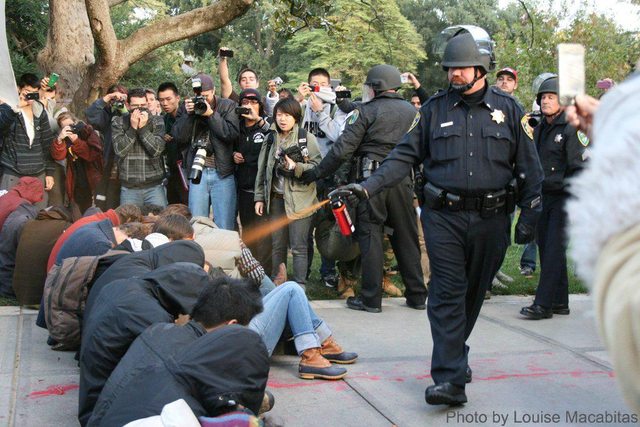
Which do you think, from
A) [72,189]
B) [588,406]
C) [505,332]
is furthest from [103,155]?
[588,406]

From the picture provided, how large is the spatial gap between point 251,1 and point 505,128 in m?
5.62

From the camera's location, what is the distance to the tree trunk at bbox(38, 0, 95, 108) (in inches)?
435

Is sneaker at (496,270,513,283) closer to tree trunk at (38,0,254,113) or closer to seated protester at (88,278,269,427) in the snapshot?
tree trunk at (38,0,254,113)

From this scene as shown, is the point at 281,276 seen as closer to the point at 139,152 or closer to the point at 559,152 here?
the point at 139,152

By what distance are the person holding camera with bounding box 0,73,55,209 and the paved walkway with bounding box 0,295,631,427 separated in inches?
82.3

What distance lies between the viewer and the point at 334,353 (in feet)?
19.3

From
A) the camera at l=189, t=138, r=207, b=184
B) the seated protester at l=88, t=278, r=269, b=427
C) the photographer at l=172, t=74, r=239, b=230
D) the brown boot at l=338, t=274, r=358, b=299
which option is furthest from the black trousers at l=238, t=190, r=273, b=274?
the seated protester at l=88, t=278, r=269, b=427

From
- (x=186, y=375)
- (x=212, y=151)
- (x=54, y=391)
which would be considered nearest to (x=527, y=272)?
(x=212, y=151)

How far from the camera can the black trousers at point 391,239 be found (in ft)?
25.0

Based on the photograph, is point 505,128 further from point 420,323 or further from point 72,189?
point 72,189

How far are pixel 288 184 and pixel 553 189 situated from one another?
2517 millimetres

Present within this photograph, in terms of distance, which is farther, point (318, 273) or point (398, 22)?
point (398, 22)

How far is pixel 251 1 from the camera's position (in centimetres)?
999

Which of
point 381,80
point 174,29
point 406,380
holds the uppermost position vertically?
point 174,29
